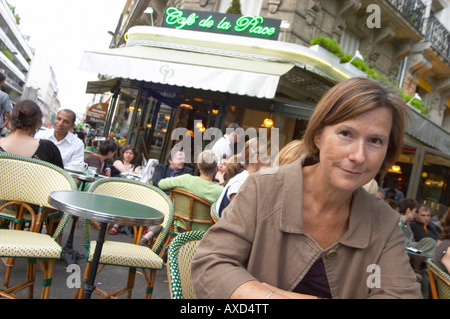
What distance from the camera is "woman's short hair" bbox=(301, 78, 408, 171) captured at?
1.15 m

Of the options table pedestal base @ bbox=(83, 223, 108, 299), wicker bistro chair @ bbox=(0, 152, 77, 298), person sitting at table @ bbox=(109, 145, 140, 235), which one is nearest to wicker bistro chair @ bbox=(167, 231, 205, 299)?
table pedestal base @ bbox=(83, 223, 108, 299)

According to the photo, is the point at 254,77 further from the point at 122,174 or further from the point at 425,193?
the point at 425,193

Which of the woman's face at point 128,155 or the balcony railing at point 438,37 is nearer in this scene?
the woman's face at point 128,155

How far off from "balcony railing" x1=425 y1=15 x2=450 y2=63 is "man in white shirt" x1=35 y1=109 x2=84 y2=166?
12679mm

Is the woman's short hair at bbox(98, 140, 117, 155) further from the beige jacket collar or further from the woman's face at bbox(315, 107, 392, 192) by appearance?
the woman's face at bbox(315, 107, 392, 192)

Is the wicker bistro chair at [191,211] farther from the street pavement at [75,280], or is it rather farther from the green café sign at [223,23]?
the green café sign at [223,23]

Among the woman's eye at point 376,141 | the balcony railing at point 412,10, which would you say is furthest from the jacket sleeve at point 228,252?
the balcony railing at point 412,10

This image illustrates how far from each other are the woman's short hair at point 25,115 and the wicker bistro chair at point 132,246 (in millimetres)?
945

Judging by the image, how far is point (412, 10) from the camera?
453 inches

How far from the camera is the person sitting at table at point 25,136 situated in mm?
3172

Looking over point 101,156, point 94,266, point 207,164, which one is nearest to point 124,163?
point 101,156

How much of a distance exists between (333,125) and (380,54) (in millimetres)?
12281

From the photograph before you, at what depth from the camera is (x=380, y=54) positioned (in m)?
11.9
